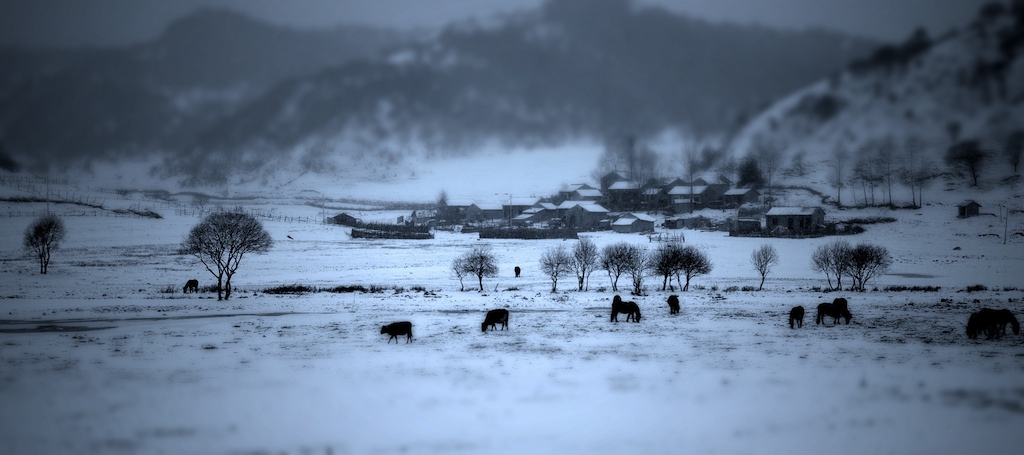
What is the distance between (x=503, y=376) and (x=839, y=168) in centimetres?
9861

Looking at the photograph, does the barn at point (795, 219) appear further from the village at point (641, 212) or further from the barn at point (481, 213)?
the barn at point (481, 213)

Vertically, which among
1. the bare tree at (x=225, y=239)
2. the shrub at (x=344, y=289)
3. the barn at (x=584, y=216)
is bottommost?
the shrub at (x=344, y=289)

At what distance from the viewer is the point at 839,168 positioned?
9781 cm

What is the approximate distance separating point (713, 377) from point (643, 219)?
240ft

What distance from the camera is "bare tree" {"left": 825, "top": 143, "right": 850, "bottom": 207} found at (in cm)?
9569

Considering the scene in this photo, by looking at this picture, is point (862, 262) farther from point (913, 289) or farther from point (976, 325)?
point (976, 325)

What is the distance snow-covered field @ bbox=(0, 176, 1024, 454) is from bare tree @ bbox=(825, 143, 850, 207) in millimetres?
65921

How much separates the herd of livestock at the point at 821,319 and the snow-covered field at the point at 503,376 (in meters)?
0.47

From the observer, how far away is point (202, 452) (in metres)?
10.6

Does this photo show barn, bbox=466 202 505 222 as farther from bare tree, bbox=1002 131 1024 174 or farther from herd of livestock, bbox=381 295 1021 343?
herd of livestock, bbox=381 295 1021 343

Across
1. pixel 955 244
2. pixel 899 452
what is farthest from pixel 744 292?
pixel 955 244

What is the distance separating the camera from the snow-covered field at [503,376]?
11398 mm

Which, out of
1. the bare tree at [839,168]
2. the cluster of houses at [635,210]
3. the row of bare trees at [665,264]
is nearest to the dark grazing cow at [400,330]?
the row of bare trees at [665,264]

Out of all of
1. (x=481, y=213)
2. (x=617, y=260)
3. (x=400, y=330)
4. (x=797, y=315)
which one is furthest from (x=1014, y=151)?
(x=400, y=330)
